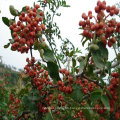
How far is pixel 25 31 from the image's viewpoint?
1423 millimetres

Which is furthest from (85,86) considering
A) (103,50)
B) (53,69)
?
(103,50)

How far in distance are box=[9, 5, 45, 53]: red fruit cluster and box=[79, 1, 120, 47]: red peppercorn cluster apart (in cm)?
38

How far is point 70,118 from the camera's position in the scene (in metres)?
1.84

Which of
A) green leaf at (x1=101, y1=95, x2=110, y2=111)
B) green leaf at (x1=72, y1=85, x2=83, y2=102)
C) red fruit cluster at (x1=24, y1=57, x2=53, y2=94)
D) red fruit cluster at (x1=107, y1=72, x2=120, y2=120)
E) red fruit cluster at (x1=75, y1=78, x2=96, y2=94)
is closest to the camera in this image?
green leaf at (x1=101, y1=95, x2=110, y2=111)

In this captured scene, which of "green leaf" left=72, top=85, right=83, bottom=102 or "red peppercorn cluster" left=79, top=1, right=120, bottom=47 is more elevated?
"red peppercorn cluster" left=79, top=1, right=120, bottom=47

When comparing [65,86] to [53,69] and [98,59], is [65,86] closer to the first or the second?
[53,69]

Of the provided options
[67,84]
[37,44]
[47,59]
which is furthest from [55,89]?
[37,44]

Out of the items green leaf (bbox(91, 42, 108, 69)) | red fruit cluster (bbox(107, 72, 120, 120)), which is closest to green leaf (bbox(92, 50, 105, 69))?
green leaf (bbox(91, 42, 108, 69))

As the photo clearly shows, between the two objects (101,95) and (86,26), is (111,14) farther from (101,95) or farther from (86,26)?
(101,95)

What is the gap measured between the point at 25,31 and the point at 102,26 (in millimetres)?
600

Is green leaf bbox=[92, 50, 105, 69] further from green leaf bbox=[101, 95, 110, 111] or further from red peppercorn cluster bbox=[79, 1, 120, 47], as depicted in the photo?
green leaf bbox=[101, 95, 110, 111]

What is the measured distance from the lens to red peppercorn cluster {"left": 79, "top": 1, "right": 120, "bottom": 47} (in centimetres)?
118

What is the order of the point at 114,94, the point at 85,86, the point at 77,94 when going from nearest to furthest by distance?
the point at 114,94, the point at 77,94, the point at 85,86

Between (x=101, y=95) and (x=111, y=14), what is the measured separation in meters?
0.58
